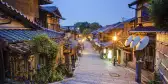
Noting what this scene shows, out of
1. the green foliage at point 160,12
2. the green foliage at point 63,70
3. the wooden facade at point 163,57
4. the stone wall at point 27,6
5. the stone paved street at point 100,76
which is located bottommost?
the stone paved street at point 100,76

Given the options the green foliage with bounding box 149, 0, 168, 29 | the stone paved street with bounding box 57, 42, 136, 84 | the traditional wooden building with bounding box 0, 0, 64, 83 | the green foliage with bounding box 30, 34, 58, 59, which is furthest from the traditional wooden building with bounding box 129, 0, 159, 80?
the traditional wooden building with bounding box 0, 0, 64, 83

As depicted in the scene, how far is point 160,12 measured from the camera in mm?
9344

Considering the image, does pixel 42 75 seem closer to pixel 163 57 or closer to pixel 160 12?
pixel 160 12

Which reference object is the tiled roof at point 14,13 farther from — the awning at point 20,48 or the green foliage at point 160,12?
the green foliage at point 160,12

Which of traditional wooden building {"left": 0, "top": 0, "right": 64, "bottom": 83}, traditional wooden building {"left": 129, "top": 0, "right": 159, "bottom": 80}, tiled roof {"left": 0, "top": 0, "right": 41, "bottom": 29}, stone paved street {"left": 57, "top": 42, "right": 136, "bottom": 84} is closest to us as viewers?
traditional wooden building {"left": 0, "top": 0, "right": 64, "bottom": 83}

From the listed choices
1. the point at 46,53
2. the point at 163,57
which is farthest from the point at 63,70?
the point at 163,57

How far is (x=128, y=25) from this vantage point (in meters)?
32.1

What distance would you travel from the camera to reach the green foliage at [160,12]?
29.8 feet

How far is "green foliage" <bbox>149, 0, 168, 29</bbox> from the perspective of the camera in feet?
29.8

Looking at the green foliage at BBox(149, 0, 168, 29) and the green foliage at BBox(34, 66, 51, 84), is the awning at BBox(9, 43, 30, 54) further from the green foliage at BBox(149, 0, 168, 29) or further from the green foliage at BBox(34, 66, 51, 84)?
the green foliage at BBox(149, 0, 168, 29)

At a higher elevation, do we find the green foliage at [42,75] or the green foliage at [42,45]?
the green foliage at [42,45]

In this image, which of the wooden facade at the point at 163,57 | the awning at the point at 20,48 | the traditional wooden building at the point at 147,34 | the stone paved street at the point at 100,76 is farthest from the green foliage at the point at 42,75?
the traditional wooden building at the point at 147,34

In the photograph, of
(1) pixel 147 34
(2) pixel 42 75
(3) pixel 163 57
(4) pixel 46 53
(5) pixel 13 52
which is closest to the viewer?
(5) pixel 13 52

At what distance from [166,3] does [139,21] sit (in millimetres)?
13873
